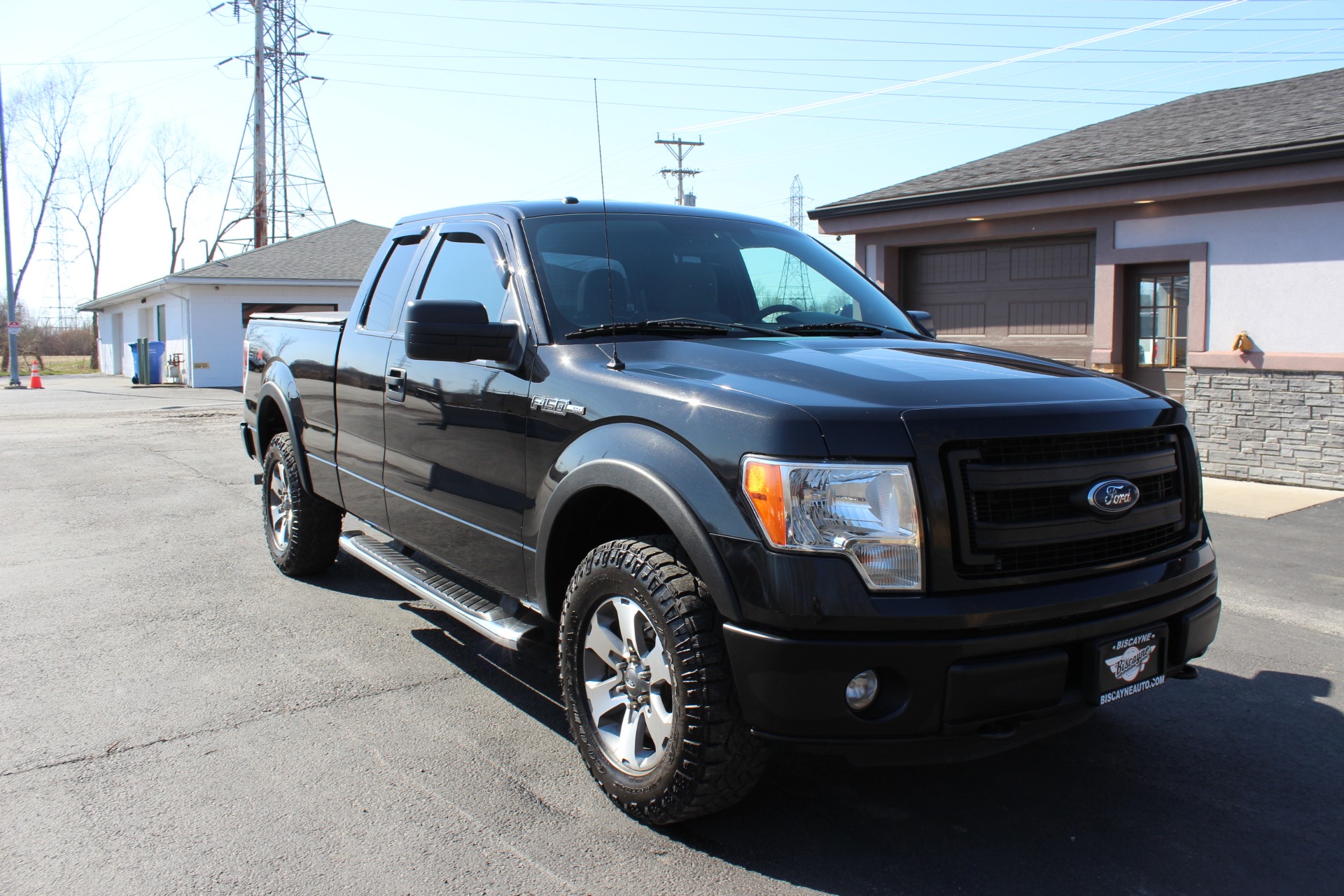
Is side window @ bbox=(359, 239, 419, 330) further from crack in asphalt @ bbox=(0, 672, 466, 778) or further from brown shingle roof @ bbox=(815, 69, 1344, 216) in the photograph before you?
brown shingle roof @ bbox=(815, 69, 1344, 216)

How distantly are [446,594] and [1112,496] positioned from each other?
265 centimetres

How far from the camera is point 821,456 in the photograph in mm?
2643

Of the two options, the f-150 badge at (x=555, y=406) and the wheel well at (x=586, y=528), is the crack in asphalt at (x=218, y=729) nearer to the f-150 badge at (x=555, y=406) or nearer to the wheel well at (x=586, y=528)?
the wheel well at (x=586, y=528)

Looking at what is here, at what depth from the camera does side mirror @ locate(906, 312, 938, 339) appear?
457cm

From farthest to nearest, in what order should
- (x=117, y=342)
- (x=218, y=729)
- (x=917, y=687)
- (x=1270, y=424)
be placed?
(x=117, y=342) → (x=1270, y=424) → (x=218, y=729) → (x=917, y=687)

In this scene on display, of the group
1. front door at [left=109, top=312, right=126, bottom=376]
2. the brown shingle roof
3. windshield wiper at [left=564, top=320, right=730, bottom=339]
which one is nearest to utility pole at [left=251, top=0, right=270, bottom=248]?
front door at [left=109, top=312, right=126, bottom=376]

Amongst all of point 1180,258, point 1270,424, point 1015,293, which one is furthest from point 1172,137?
point 1270,424

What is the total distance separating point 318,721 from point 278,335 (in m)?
3.05

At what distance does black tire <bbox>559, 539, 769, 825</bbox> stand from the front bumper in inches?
4.4

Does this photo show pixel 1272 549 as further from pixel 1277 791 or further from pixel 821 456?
pixel 821 456

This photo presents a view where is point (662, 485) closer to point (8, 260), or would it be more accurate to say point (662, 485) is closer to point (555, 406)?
point (555, 406)

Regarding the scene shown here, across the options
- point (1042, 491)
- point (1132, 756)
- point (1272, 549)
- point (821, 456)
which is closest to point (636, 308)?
point (821, 456)

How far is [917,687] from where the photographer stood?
261 centimetres

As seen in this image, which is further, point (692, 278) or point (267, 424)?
point (267, 424)
